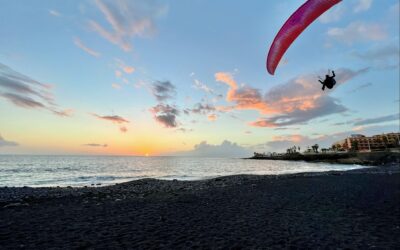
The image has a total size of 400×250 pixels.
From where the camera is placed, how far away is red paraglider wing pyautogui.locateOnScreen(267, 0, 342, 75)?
249 inches

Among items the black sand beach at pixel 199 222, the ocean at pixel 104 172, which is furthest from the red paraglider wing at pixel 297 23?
the ocean at pixel 104 172

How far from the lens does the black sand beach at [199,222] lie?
918 centimetres

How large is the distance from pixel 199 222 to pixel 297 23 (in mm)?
8863

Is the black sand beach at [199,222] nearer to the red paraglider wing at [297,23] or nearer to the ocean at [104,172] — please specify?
the red paraglider wing at [297,23]

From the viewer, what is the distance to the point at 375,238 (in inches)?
386

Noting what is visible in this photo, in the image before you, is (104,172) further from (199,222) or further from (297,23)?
(297,23)

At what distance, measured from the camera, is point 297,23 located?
7.09 metres

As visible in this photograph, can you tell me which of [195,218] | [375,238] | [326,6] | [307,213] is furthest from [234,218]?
[326,6]

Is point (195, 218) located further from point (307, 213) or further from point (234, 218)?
point (307, 213)

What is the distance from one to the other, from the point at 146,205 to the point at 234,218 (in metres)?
5.70

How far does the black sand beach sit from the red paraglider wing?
20.3 ft

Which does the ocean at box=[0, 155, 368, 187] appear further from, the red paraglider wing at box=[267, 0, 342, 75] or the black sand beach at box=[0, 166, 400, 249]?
the red paraglider wing at box=[267, 0, 342, 75]

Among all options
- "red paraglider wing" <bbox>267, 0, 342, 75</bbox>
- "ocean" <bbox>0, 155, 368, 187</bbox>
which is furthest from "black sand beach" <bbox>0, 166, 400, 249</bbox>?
"ocean" <bbox>0, 155, 368, 187</bbox>

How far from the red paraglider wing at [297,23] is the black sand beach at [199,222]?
620 centimetres
